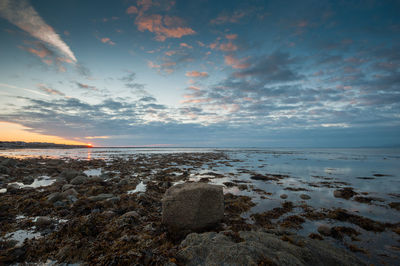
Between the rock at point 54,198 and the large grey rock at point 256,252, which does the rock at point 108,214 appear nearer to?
the rock at point 54,198

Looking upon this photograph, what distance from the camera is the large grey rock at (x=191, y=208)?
17.4ft

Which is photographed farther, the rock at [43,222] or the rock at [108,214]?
the rock at [108,214]

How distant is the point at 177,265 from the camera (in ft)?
10.8

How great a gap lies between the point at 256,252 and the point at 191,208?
237 centimetres

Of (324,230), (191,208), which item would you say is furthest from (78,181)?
(324,230)

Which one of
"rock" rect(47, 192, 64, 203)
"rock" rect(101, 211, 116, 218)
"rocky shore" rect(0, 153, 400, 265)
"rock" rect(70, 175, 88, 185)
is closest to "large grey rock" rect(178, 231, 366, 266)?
"rocky shore" rect(0, 153, 400, 265)

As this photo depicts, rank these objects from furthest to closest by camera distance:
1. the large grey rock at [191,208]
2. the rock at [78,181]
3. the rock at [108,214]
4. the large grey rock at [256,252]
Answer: the rock at [78,181] < the rock at [108,214] < the large grey rock at [191,208] < the large grey rock at [256,252]

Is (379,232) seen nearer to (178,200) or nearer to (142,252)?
(178,200)

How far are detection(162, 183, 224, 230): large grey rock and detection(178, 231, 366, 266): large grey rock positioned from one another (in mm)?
1033

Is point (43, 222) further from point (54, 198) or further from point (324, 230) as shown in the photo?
point (324, 230)

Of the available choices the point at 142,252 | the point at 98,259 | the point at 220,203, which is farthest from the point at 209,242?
the point at 98,259

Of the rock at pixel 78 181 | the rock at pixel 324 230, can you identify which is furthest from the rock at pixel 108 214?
the rock at pixel 324 230

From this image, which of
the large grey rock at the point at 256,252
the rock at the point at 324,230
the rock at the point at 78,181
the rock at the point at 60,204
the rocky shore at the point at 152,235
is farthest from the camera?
the rock at the point at 78,181

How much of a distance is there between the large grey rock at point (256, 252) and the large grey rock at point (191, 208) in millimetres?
1033
